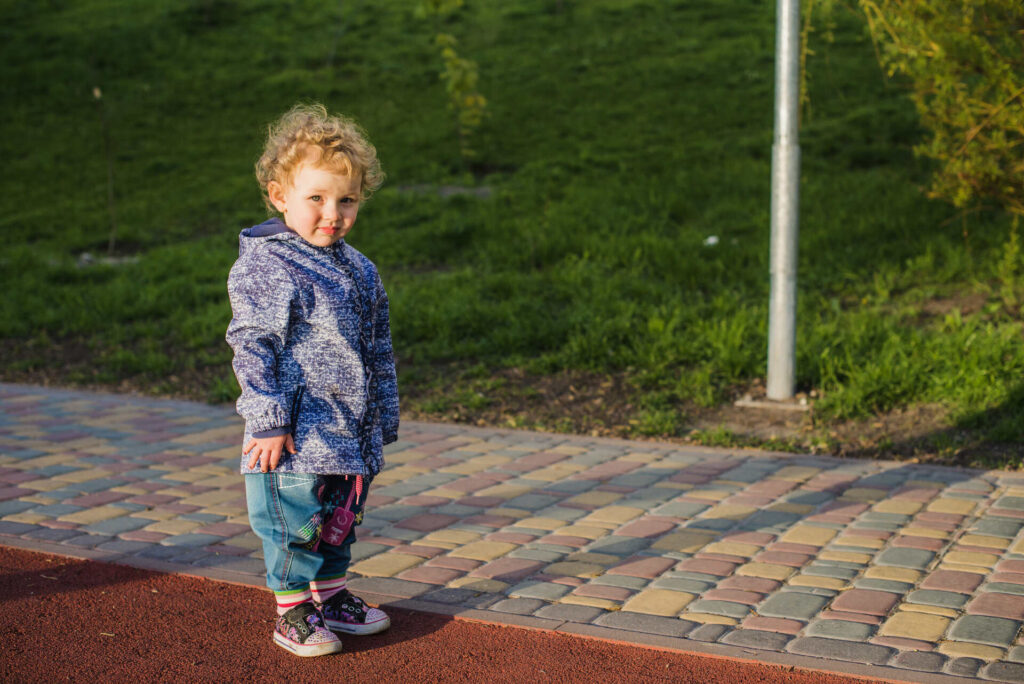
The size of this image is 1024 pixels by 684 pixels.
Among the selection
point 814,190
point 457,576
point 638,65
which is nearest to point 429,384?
point 457,576

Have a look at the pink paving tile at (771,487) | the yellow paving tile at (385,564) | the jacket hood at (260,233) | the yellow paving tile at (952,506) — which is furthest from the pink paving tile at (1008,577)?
the jacket hood at (260,233)

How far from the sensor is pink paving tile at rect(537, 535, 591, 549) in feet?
14.3

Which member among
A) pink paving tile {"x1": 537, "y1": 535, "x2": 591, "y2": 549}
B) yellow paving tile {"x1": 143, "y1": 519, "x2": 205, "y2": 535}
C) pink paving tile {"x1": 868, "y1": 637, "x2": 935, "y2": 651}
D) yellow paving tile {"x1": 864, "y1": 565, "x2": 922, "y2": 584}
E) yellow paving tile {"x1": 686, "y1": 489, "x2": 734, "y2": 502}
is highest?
pink paving tile {"x1": 868, "y1": 637, "x2": 935, "y2": 651}

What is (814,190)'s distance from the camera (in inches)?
451

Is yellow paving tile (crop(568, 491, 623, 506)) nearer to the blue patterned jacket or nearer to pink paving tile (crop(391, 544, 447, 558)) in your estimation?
pink paving tile (crop(391, 544, 447, 558))

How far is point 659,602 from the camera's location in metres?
3.71

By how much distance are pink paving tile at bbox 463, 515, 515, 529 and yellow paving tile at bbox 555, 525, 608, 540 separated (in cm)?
25

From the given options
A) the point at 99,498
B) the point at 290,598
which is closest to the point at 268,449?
the point at 290,598

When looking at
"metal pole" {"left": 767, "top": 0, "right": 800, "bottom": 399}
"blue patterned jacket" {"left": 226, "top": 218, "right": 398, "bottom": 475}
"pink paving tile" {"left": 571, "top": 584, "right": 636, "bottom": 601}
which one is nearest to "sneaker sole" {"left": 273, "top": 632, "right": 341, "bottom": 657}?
"blue patterned jacket" {"left": 226, "top": 218, "right": 398, "bottom": 475}

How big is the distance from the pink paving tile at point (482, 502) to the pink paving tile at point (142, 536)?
1358 millimetres

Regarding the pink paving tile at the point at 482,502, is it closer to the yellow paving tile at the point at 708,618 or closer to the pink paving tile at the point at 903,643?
the yellow paving tile at the point at 708,618

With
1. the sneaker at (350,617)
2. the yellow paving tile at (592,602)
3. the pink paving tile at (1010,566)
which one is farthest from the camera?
the pink paving tile at (1010,566)

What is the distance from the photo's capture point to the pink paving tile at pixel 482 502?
194 inches

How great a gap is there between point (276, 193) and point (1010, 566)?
3.01m
